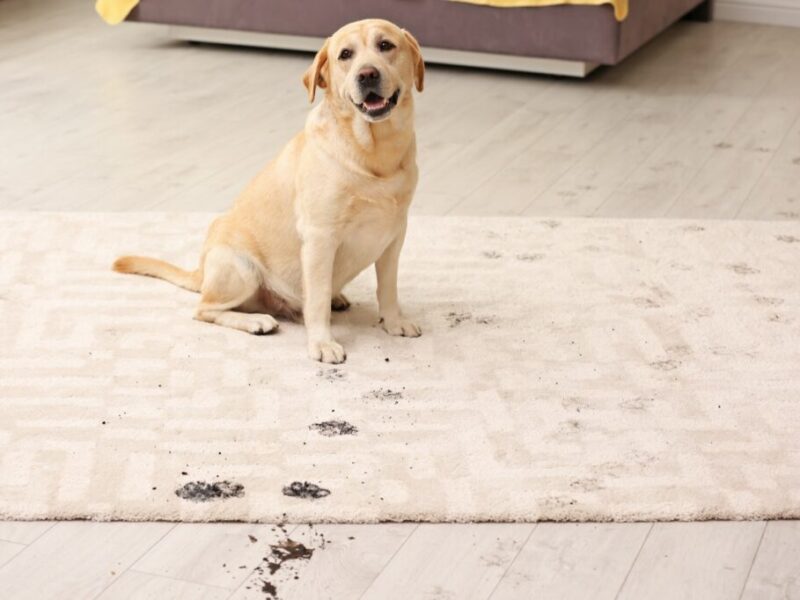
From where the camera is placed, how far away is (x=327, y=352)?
2381mm

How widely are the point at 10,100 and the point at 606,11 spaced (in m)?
2.15

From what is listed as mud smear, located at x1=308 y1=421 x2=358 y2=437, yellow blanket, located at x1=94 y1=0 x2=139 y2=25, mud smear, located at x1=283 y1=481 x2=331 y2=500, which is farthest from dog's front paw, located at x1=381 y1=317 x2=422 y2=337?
yellow blanket, located at x1=94 y1=0 x2=139 y2=25

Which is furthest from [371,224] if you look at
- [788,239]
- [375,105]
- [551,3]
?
[551,3]

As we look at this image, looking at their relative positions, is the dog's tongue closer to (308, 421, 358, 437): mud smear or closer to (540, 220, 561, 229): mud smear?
(308, 421, 358, 437): mud smear

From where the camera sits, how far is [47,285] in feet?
8.92

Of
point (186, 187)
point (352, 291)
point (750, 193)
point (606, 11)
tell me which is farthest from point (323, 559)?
point (606, 11)

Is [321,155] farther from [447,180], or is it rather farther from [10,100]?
[10,100]

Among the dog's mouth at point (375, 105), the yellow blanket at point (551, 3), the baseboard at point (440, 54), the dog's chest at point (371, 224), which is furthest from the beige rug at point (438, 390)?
the baseboard at point (440, 54)

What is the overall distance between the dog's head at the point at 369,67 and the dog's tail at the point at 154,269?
60 centimetres

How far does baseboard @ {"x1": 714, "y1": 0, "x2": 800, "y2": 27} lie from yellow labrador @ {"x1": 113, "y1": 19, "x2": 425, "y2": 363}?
363 cm

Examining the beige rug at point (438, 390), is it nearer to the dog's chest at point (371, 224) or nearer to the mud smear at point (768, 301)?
A: the mud smear at point (768, 301)

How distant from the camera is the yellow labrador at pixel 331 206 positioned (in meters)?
2.30

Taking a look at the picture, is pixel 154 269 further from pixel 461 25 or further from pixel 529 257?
pixel 461 25

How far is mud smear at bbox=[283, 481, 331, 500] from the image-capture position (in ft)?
6.25
